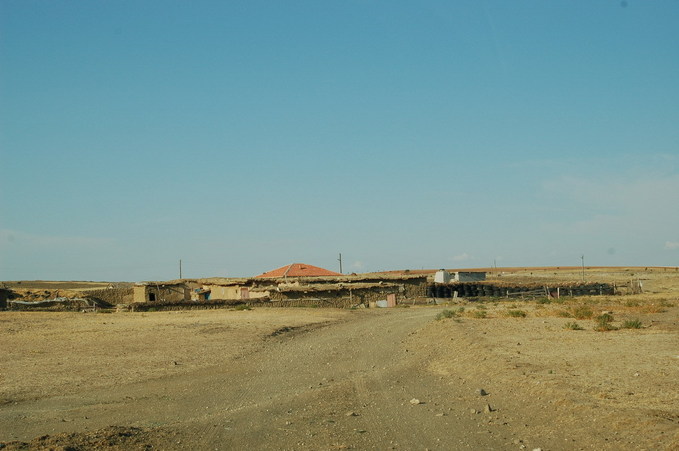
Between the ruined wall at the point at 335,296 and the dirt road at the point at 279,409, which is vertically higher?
the ruined wall at the point at 335,296

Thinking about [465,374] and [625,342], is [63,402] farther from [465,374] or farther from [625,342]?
[625,342]

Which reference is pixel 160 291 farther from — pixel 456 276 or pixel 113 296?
pixel 456 276

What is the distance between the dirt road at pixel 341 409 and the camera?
31.2 ft

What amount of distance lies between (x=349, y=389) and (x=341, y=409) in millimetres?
1902

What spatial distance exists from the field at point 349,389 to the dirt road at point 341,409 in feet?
0.11

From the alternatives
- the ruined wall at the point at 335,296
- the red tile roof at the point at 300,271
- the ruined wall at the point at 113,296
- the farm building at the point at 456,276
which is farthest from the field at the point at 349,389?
the farm building at the point at 456,276

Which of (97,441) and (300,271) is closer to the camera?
(97,441)

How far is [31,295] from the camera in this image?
2255 inches

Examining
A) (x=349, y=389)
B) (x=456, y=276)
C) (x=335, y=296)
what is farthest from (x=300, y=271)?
(x=349, y=389)

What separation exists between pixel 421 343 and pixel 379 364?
4.53 metres

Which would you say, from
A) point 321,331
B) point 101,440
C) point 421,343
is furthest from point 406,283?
point 101,440

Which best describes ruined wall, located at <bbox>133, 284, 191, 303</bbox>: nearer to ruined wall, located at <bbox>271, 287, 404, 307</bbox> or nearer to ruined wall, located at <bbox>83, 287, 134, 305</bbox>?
ruined wall, located at <bbox>83, 287, 134, 305</bbox>

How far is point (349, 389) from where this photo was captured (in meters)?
13.7

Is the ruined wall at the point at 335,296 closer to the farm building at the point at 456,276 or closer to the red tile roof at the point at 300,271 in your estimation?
the red tile roof at the point at 300,271
